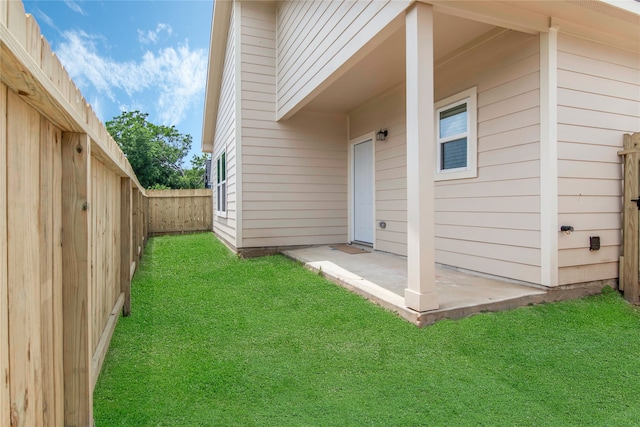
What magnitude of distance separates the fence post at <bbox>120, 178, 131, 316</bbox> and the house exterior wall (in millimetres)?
3722

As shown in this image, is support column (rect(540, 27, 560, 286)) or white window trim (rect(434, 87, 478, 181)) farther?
white window trim (rect(434, 87, 478, 181))

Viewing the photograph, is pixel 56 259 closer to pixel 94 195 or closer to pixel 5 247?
pixel 5 247

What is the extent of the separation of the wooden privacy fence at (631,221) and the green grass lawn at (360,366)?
238 millimetres

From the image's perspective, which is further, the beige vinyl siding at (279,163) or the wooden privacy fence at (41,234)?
the beige vinyl siding at (279,163)

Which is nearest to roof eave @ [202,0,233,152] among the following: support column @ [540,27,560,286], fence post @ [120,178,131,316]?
fence post @ [120,178,131,316]

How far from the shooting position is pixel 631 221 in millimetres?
3738

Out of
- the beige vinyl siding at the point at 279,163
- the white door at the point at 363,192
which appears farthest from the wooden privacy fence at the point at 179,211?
the white door at the point at 363,192

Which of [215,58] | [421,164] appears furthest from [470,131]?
[215,58]

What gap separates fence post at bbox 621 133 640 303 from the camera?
3.69 metres

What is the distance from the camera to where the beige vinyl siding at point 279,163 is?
6.40m

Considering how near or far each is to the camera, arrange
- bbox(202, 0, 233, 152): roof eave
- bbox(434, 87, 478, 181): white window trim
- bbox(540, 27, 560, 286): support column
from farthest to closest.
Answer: bbox(202, 0, 233, 152): roof eave, bbox(434, 87, 478, 181): white window trim, bbox(540, 27, 560, 286): support column

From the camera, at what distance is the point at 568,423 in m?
1.76

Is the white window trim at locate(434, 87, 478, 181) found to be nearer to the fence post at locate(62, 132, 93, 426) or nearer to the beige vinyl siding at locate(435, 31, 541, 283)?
the beige vinyl siding at locate(435, 31, 541, 283)

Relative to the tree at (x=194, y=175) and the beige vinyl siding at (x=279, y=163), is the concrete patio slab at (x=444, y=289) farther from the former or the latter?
the tree at (x=194, y=175)
